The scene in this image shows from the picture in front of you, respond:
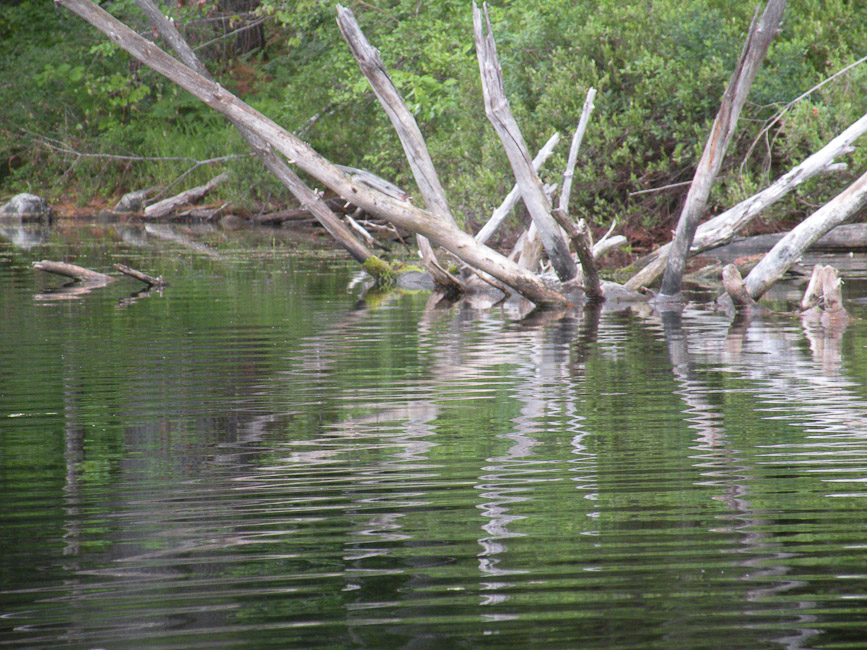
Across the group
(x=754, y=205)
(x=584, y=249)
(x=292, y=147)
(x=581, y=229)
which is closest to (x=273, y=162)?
(x=292, y=147)

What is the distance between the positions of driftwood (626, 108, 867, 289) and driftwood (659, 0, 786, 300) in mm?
591

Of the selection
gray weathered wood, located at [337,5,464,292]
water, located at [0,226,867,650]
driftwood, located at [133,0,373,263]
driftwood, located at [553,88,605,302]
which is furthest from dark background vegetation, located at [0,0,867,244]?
water, located at [0,226,867,650]

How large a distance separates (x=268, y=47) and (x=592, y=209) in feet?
63.3

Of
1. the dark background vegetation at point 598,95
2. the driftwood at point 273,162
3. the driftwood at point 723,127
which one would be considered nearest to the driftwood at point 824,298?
the driftwood at point 723,127

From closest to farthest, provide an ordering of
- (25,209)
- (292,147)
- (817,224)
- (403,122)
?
(817,224), (292,147), (403,122), (25,209)

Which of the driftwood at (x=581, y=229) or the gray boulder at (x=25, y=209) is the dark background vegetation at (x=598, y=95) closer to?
the driftwood at (x=581, y=229)

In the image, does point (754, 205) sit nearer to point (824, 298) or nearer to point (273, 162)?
point (824, 298)

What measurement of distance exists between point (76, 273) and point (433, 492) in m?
10.8

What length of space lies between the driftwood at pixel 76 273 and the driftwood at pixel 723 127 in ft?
23.6

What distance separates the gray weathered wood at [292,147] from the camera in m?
10.7

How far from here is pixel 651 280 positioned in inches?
509

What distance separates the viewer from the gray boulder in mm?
29547

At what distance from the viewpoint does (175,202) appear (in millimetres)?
28422

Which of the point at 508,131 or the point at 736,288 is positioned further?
the point at 736,288
